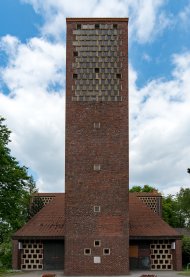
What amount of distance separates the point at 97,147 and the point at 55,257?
30.8 feet

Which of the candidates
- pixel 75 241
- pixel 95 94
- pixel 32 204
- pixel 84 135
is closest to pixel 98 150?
pixel 84 135

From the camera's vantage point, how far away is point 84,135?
111ft

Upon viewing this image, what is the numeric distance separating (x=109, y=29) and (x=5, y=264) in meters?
20.6

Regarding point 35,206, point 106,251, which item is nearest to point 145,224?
point 106,251

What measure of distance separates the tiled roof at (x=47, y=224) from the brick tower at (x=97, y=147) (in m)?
4.03

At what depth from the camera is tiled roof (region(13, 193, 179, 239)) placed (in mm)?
35844

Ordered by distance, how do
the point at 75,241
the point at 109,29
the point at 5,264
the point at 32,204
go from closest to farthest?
the point at 75,241 < the point at 109,29 < the point at 5,264 < the point at 32,204

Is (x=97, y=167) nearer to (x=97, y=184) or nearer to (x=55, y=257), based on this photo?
(x=97, y=184)

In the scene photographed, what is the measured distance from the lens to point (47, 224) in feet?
123

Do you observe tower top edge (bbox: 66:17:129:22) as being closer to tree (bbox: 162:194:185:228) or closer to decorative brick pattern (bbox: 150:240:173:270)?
decorative brick pattern (bbox: 150:240:173:270)

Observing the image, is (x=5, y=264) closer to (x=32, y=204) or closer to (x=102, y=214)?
(x=32, y=204)

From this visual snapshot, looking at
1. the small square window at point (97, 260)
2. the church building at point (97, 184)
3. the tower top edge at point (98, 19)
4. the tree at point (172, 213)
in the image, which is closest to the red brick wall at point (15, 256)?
the church building at point (97, 184)

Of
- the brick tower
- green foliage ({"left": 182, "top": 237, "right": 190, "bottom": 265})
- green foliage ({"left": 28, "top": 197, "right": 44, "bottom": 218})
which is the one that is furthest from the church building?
green foliage ({"left": 28, "top": 197, "right": 44, "bottom": 218})

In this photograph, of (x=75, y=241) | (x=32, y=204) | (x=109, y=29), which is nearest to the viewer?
(x=75, y=241)
